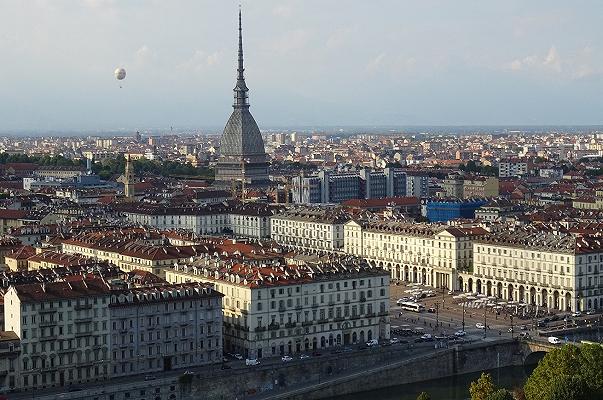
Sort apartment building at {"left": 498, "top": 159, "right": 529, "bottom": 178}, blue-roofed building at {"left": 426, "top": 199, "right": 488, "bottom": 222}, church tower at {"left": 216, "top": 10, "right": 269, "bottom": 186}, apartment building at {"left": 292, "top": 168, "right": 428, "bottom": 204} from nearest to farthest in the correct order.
Answer: blue-roofed building at {"left": 426, "top": 199, "right": 488, "bottom": 222}, apartment building at {"left": 292, "top": 168, "right": 428, "bottom": 204}, church tower at {"left": 216, "top": 10, "right": 269, "bottom": 186}, apartment building at {"left": 498, "top": 159, "right": 529, "bottom": 178}

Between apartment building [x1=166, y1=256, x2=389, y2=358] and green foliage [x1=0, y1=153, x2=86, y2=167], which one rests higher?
green foliage [x1=0, y1=153, x2=86, y2=167]

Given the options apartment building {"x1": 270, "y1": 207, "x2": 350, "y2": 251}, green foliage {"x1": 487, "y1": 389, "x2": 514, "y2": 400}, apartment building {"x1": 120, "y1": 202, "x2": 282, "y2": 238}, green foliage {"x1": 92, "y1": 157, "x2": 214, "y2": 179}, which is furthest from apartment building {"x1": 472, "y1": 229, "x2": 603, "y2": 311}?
green foliage {"x1": 92, "y1": 157, "x2": 214, "y2": 179}

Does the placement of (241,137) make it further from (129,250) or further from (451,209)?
(129,250)

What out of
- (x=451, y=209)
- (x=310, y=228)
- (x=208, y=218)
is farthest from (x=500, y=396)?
(x=451, y=209)

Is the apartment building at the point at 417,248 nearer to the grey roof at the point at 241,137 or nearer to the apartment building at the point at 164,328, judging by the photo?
the apartment building at the point at 164,328

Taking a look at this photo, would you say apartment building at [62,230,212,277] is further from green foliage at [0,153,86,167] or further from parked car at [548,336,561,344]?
green foliage at [0,153,86,167]

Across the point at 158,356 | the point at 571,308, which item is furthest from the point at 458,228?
the point at 158,356
